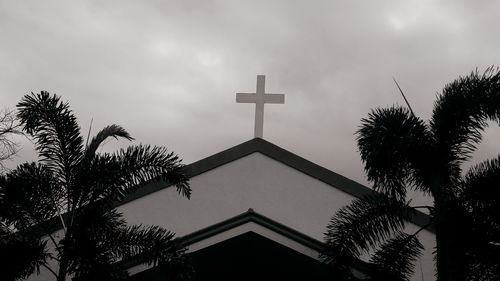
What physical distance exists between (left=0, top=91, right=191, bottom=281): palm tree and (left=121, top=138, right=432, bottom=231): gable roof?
4197 mm

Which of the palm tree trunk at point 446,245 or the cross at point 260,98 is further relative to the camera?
the cross at point 260,98

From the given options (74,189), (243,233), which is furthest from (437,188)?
(74,189)

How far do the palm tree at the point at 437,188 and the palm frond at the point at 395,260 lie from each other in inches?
0.6

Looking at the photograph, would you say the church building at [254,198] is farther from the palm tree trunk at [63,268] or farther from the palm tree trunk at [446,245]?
the palm tree trunk at [446,245]

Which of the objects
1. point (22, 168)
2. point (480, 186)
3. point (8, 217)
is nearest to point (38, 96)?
point (22, 168)

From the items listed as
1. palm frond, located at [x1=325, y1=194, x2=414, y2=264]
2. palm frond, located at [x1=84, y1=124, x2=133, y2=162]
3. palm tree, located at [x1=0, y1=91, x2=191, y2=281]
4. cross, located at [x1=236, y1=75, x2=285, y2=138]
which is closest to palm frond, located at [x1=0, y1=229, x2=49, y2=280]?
palm tree, located at [x1=0, y1=91, x2=191, y2=281]

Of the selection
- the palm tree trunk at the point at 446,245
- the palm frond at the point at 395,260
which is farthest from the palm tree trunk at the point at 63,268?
the palm tree trunk at the point at 446,245

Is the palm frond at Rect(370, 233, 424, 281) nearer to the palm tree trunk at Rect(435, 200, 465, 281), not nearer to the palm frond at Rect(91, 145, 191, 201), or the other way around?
the palm tree trunk at Rect(435, 200, 465, 281)

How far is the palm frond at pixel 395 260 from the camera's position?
8023 millimetres

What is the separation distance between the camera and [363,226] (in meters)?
8.40

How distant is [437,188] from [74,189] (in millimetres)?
5694

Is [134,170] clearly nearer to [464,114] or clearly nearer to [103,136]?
[103,136]

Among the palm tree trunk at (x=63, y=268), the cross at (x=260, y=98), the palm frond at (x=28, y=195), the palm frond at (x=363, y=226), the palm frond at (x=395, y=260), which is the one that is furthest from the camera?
the cross at (x=260, y=98)

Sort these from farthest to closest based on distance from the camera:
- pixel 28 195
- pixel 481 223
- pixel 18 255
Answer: pixel 28 195, pixel 18 255, pixel 481 223
